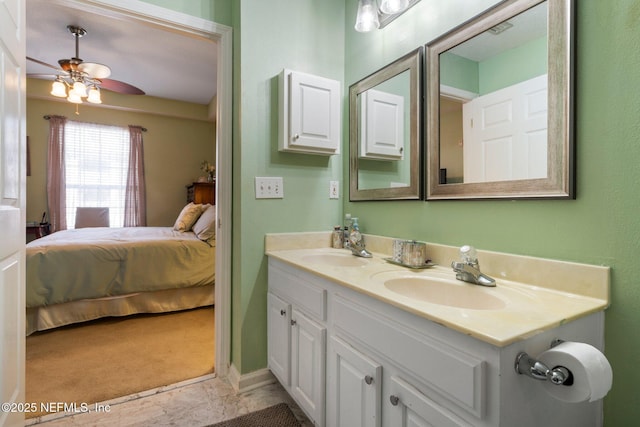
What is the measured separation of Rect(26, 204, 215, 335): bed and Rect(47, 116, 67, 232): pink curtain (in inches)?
88.1

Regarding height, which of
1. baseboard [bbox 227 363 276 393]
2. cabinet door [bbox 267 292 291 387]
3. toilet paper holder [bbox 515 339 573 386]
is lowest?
baseboard [bbox 227 363 276 393]

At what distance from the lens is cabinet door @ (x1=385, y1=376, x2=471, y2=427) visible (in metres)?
0.71

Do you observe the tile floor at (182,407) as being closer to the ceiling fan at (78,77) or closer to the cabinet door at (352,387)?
the cabinet door at (352,387)

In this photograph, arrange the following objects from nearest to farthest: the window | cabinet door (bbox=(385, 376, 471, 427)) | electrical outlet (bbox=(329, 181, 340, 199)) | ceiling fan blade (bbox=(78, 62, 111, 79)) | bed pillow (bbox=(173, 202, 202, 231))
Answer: cabinet door (bbox=(385, 376, 471, 427)) < electrical outlet (bbox=(329, 181, 340, 199)) < ceiling fan blade (bbox=(78, 62, 111, 79)) < bed pillow (bbox=(173, 202, 202, 231)) < the window

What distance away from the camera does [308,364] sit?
1.29 meters

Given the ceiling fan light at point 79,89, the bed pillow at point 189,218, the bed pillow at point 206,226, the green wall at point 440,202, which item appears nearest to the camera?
the green wall at point 440,202

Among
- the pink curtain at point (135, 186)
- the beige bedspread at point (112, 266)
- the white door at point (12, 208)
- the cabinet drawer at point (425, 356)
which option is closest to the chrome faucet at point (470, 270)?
the cabinet drawer at point (425, 356)

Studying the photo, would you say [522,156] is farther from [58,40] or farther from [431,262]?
[58,40]

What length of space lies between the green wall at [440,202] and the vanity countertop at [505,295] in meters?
0.04

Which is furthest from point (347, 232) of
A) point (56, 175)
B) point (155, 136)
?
point (56, 175)

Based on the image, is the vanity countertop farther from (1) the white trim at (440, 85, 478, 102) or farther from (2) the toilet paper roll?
(1) the white trim at (440, 85, 478, 102)

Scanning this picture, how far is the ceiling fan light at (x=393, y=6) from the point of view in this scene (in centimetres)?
143

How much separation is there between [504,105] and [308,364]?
4.17ft

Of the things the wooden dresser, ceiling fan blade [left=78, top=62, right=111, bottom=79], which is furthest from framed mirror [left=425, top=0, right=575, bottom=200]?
the wooden dresser
